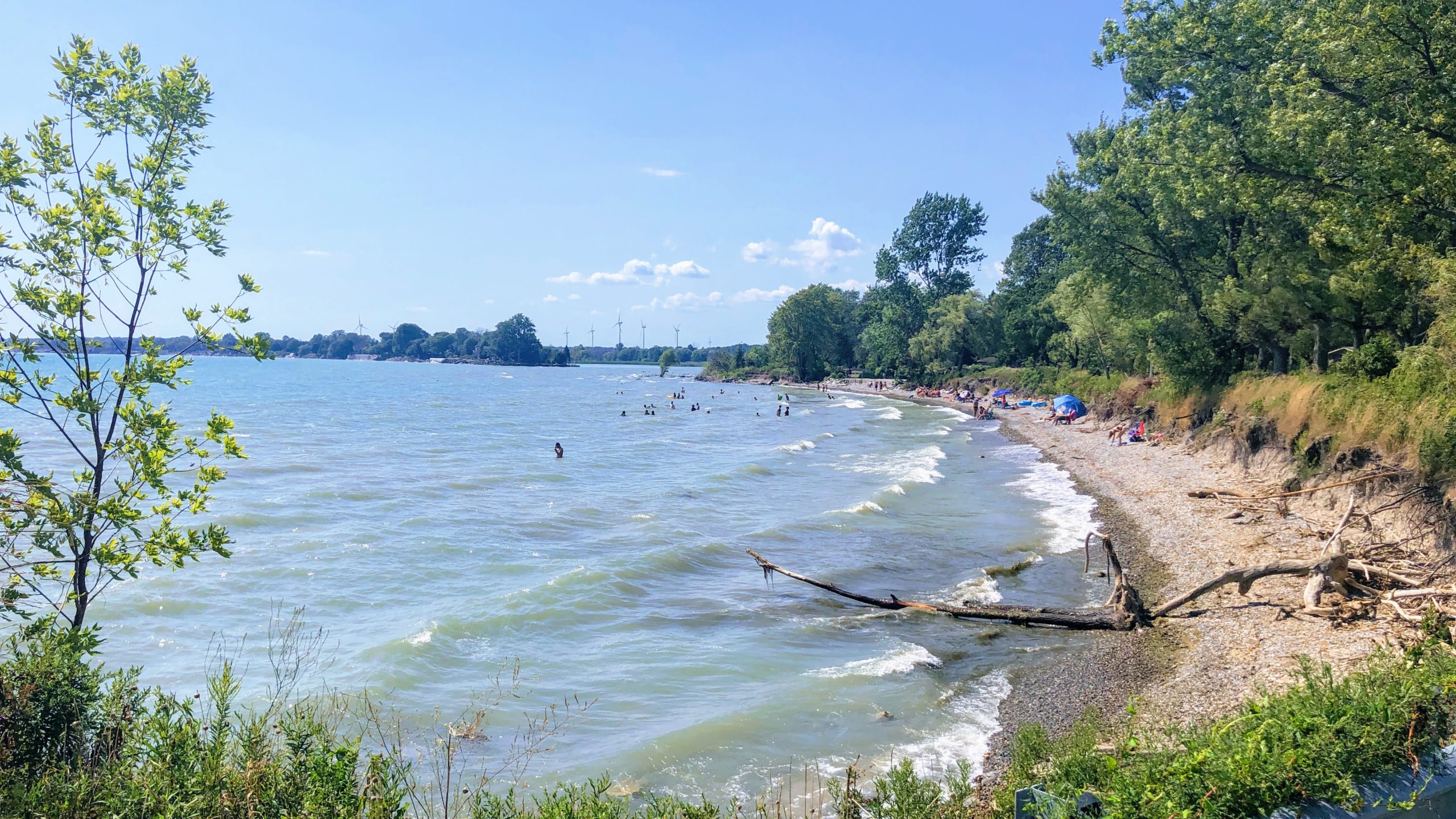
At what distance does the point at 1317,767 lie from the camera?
16.8 feet

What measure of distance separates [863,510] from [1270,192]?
47.6 ft

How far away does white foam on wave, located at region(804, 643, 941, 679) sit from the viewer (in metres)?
12.7

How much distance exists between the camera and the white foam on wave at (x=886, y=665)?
12.7 metres

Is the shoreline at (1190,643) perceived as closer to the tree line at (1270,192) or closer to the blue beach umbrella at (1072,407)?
the tree line at (1270,192)

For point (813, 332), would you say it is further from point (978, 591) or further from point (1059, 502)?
point (978, 591)

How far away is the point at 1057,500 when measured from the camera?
90.1 ft

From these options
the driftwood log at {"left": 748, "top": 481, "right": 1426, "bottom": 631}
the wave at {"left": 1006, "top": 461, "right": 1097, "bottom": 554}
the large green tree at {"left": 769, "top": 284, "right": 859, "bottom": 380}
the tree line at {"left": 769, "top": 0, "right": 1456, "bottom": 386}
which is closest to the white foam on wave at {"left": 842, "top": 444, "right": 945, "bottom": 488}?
the wave at {"left": 1006, "top": 461, "right": 1097, "bottom": 554}

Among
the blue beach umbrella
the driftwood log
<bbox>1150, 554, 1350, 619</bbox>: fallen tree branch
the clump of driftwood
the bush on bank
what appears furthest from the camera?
the blue beach umbrella

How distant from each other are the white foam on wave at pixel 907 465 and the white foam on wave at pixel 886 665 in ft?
59.7

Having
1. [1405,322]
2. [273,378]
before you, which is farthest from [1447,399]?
[273,378]

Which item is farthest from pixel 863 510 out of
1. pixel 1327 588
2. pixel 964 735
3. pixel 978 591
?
pixel 964 735

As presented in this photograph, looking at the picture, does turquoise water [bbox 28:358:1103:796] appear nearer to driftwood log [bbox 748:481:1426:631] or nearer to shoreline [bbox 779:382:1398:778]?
driftwood log [bbox 748:481:1426:631]

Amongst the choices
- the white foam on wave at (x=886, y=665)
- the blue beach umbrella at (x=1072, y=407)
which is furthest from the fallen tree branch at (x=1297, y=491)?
the blue beach umbrella at (x=1072, y=407)

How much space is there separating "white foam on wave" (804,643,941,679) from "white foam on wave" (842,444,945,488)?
717 inches
